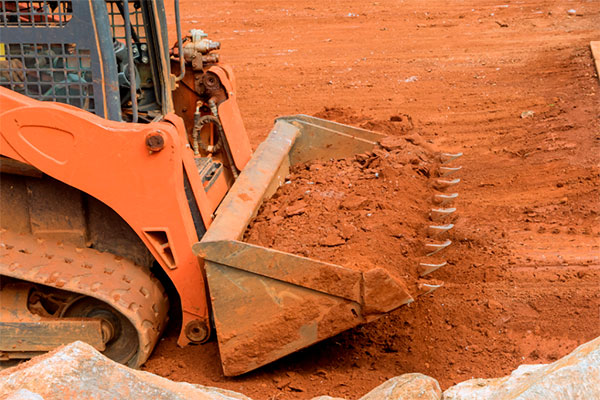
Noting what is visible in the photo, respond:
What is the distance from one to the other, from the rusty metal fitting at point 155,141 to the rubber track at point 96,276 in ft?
2.40

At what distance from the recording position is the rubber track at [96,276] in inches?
146

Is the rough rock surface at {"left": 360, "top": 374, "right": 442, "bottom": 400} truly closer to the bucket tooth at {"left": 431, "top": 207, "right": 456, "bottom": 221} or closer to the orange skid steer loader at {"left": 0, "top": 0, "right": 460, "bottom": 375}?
the orange skid steer loader at {"left": 0, "top": 0, "right": 460, "bottom": 375}

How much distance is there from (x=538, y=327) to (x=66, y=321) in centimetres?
263

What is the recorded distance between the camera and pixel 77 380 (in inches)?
81.9

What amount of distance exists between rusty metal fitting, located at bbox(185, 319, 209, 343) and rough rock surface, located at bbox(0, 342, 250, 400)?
1.65 metres

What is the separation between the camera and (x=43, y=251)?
3867 millimetres

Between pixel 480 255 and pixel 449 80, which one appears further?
pixel 449 80

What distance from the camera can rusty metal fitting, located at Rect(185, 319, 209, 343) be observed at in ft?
13.1

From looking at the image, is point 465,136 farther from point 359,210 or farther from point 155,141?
point 155,141

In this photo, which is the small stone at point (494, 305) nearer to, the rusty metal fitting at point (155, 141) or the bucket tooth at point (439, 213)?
the bucket tooth at point (439, 213)

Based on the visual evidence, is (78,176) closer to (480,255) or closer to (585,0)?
(480,255)

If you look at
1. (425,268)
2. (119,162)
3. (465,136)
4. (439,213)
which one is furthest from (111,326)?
(465,136)

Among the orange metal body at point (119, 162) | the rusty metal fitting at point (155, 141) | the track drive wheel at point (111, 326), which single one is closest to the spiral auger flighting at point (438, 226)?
the orange metal body at point (119, 162)

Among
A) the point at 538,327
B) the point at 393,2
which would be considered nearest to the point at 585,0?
the point at 393,2
